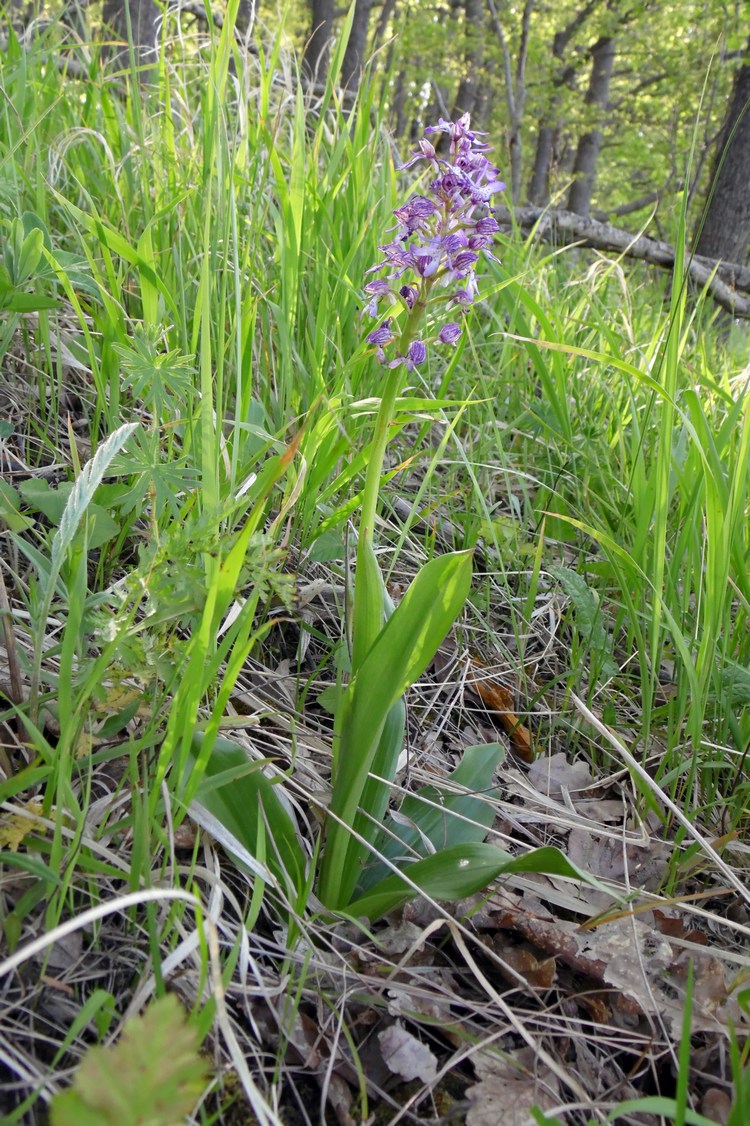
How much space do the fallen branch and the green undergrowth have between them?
8.78 feet

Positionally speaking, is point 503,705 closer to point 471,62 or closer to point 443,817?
point 443,817

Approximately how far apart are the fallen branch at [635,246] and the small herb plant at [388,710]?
148 inches

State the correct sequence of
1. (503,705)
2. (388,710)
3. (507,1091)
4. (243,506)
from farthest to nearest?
(503,705) → (243,506) → (388,710) → (507,1091)

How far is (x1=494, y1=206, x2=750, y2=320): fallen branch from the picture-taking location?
469cm

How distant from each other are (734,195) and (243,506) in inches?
261

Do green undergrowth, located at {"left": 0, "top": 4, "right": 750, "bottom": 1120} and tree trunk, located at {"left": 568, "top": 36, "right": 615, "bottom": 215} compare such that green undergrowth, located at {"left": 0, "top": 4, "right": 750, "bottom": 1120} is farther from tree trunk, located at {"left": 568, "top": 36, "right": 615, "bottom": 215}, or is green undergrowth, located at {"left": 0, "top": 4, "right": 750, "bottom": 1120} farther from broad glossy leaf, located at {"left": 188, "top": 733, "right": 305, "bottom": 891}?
tree trunk, located at {"left": 568, "top": 36, "right": 615, "bottom": 215}

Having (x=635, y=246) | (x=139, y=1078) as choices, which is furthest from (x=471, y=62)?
(x=139, y=1078)

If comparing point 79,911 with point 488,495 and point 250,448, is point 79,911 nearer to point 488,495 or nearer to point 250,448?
point 250,448

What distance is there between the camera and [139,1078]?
54cm

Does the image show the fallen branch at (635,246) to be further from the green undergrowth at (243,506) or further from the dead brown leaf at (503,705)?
the dead brown leaf at (503,705)

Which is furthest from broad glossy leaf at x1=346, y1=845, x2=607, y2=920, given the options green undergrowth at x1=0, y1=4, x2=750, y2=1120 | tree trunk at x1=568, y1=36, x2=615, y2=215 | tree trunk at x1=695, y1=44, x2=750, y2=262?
tree trunk at x1=568, y1=36, x2=615, y2=215

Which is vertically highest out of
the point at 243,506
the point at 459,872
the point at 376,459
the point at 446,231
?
the point at 446,231

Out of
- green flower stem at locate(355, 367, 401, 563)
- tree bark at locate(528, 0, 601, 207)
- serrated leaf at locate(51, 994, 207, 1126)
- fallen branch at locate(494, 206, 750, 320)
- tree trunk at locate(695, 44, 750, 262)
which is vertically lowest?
serrated leaf at locate(51, 994, 207, 1126)

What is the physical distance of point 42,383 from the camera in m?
1.54
